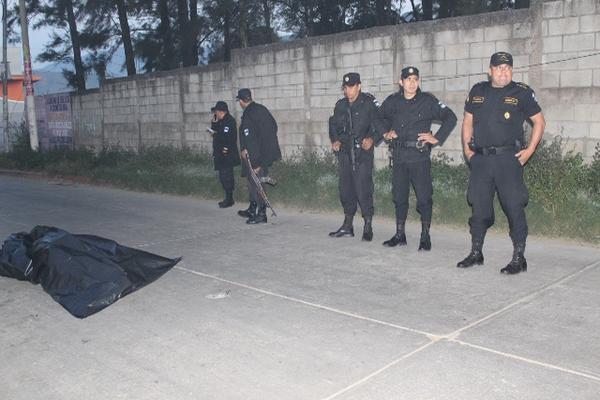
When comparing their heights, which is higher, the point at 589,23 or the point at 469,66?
the point at 589,23

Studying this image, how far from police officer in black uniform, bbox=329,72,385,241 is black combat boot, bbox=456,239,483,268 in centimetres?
151

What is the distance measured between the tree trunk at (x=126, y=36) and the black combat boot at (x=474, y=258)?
1971 centimetres

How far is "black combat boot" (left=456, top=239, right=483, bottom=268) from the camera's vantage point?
240 inches

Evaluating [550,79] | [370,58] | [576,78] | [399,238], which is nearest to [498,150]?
[399,238]

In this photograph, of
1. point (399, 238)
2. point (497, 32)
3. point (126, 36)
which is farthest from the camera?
point (126, 36)

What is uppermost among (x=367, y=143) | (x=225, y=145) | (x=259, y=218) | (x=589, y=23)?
(x=589, y=23)

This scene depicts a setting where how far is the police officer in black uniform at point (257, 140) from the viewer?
8.88 metres

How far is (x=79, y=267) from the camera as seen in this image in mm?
5582

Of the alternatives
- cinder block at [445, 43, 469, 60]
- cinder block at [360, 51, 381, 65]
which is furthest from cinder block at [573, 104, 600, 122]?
cinder block at [360, 51, 381, 65]

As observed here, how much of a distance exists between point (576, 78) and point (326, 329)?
5.11 meters

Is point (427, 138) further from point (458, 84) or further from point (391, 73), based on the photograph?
point (391, 73)

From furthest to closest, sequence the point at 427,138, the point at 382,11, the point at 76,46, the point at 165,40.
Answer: the point at 76,46, the point at 165,40, the point at 382,11, the point at 427,138

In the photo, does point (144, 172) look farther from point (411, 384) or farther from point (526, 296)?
point (411, 384)

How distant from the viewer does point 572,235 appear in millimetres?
6945
